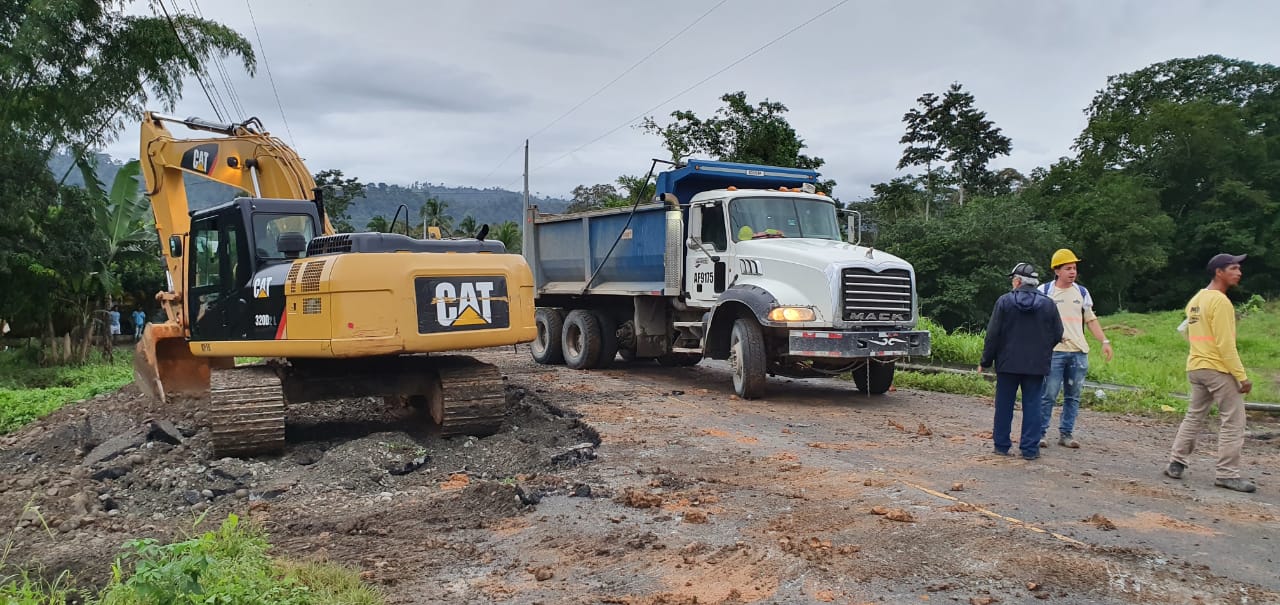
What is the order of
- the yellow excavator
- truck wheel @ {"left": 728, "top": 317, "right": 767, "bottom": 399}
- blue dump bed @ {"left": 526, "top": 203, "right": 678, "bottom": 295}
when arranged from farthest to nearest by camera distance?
blue dump bed @ {"left": 526, "top": 203, "right": 678, "bottom": 295} < truck wheel @ {"left": 728, "top": 317, "right": 767, "bottom": 399} < the yellow excavator

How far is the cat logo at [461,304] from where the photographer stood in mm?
7375

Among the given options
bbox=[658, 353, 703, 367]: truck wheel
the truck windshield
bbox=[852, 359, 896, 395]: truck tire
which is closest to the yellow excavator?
the truck windshield

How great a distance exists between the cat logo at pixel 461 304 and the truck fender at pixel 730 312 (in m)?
3.52

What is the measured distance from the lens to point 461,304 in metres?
7.59

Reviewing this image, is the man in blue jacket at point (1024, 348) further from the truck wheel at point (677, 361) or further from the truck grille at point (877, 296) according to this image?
the truck wheel at point (677, 361)

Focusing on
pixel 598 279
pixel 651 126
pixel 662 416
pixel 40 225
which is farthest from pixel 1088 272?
pixel 40 225

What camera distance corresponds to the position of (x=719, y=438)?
8.10m

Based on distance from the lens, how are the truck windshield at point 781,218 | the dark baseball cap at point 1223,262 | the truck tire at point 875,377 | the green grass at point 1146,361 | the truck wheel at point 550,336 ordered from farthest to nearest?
the truck wheel at point 550,336, the truck windshield at point 781,218, the truck tire at point 875,377, the green grass at point 1146,361, the dark baseball cap at point 1223,262

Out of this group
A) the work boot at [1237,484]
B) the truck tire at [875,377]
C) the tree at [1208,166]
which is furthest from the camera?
the tree at [1208,166]

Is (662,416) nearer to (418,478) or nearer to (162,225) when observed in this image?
(418,478)

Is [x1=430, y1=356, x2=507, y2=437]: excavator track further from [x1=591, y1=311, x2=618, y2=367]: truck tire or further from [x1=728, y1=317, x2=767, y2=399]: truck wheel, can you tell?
[x1=591, y1=311, x2=618, y2=367]: truck tire

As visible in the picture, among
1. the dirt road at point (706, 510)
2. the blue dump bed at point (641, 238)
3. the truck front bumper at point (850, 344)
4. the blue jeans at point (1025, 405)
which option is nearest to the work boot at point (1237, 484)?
the dirt road at point (706, 510)

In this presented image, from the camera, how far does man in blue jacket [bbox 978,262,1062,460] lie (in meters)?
7.00

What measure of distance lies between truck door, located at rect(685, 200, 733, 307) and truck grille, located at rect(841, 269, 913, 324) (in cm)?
184
